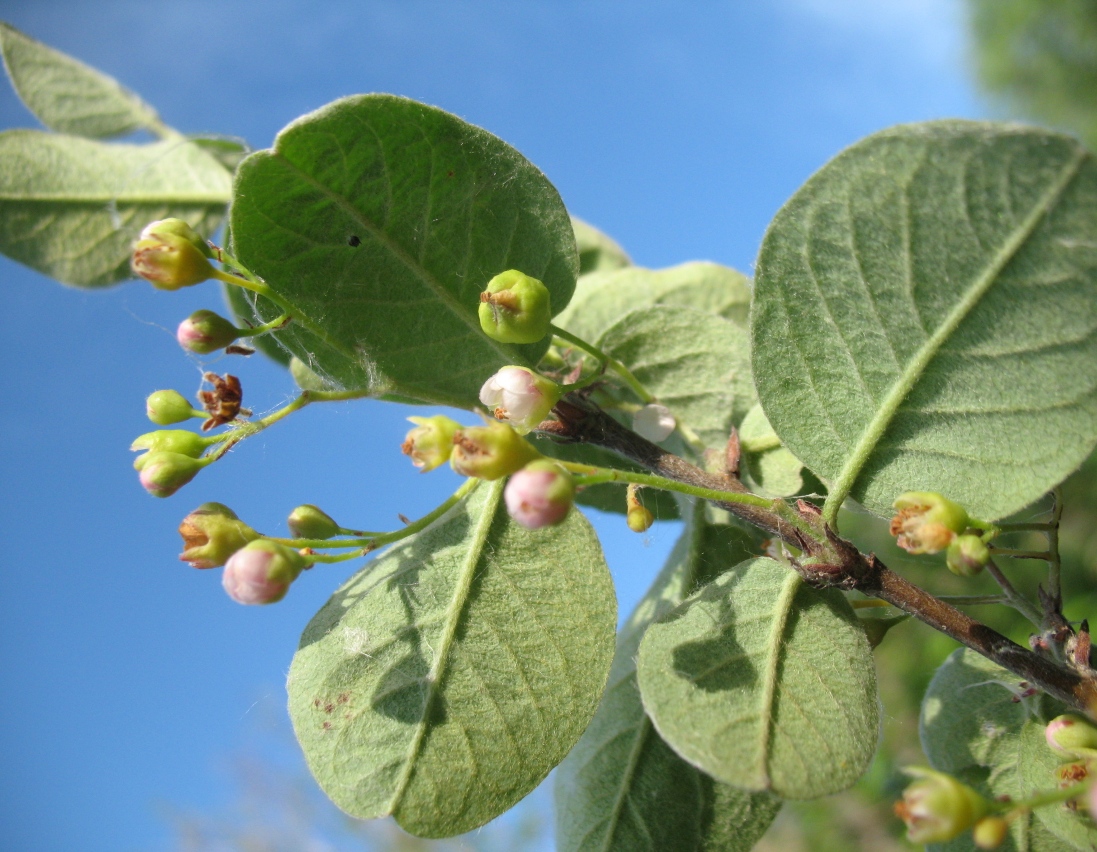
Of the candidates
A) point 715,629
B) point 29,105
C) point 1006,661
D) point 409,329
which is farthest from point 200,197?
point 1006,661

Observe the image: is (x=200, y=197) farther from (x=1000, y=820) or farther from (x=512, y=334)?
(x=1000, y=820)

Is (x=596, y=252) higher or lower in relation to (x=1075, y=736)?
higher

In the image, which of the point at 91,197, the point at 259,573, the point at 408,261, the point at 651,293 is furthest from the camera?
the point at 91,197

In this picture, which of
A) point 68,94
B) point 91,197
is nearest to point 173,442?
point 91,197

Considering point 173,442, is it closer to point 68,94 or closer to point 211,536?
point 211,536

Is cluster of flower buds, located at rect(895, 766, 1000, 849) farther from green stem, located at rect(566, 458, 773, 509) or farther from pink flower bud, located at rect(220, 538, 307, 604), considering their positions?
pink flower bud, located at rect(220, 538, 307, 604)

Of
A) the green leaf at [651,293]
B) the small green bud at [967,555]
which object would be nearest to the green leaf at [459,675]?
the small green bud at [967,555]

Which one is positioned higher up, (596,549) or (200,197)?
(200,197)
